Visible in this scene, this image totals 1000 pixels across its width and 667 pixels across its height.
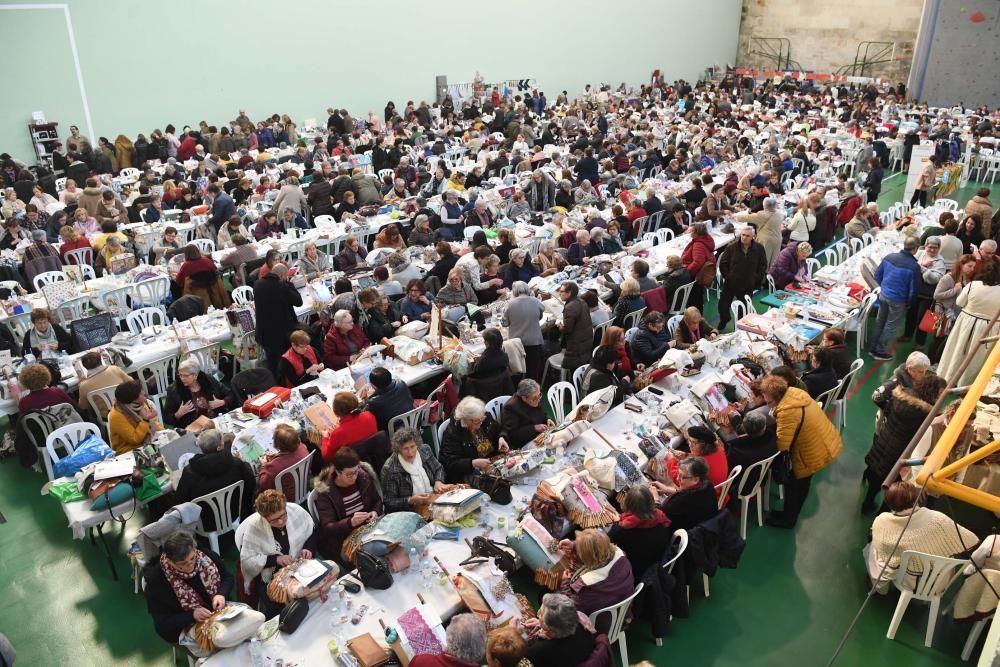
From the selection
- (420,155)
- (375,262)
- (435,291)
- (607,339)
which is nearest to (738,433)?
(607,339)

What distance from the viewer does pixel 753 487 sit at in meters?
5.96

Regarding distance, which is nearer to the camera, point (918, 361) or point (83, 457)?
point (83, 457)

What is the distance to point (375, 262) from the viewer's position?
9.84 m

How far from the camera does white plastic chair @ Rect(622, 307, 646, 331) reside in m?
8.42

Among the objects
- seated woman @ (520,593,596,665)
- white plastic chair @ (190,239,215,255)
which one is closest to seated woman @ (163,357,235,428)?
seated woman @ (520,593,596,665)

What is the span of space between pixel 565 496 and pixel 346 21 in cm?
2109

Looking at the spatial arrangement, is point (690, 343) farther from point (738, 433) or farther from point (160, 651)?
point (160, 651)

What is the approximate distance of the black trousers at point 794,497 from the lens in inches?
240

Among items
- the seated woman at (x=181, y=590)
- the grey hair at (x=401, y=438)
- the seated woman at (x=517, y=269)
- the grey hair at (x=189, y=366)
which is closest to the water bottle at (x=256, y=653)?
the seated woman at (x=181, y=590)

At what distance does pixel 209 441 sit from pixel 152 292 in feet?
16.4

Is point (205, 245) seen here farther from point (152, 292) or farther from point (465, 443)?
point (465, 443)

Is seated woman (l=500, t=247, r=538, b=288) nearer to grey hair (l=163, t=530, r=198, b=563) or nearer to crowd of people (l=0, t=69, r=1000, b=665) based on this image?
crowd of people (l=0, t=69, r=1000, b=665)

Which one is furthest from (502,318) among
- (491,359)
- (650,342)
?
(650,342)

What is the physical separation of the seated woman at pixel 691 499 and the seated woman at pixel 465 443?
4.76 feet
